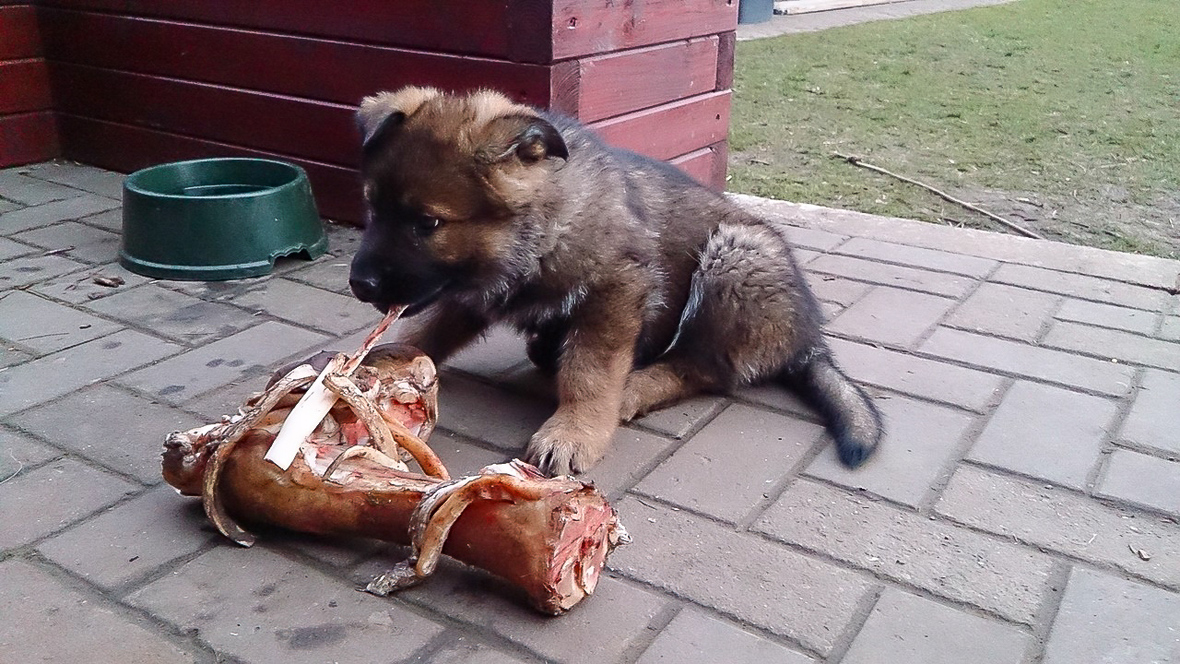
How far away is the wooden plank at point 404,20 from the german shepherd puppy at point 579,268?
0.76m

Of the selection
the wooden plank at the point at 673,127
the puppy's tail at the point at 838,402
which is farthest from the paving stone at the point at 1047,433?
the wooden plank at the point at 673,127

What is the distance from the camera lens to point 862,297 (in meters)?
3.64

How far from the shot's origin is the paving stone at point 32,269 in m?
3.56

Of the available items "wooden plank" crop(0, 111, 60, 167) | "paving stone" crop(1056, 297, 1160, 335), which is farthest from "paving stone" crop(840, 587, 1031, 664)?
"wooden plank" crop(0, 111, 60, 167)

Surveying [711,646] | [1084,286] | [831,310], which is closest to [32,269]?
[831,310]

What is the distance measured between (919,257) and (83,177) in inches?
166

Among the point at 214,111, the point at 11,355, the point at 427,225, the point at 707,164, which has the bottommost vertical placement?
the point at 11,355

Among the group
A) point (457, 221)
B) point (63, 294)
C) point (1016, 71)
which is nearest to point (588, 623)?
point (457, 221)

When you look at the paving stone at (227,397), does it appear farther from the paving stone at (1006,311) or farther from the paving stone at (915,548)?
the paving stone at (1006,311)

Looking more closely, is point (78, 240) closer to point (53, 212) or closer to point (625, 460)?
point (53, 212)

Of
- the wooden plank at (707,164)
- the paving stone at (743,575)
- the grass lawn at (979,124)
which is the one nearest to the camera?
the paving stone at (743,575)

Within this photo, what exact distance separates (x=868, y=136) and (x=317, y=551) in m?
5.50

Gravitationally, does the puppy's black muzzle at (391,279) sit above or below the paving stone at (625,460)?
above

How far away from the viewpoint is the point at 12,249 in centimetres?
389
